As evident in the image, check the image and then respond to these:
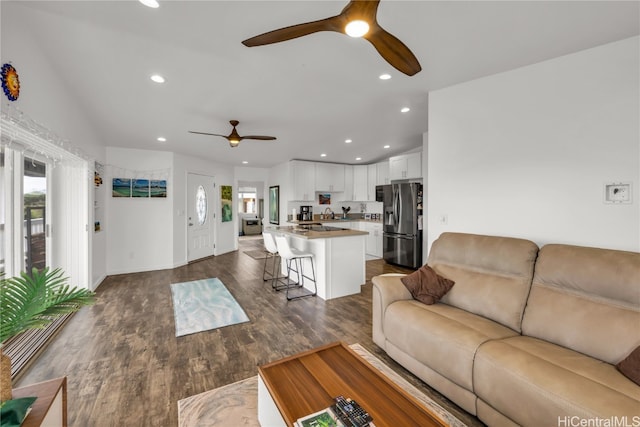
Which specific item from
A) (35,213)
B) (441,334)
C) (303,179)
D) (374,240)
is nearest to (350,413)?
(441,334)

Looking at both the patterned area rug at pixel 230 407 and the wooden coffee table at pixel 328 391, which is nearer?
the wooden coffee table at pixel 328 391

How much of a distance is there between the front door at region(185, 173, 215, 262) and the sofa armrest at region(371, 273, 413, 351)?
16.6ft

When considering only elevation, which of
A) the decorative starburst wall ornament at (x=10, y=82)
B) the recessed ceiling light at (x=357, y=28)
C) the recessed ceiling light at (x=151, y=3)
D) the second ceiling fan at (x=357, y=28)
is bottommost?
the decorative starburst wall ornament at (x=10, y=82)

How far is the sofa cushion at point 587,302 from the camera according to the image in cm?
150

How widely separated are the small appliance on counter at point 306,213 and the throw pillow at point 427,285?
16.4 feet

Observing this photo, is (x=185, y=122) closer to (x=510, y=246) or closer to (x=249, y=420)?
(x=249, y=420)

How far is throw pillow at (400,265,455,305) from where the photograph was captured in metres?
2.28

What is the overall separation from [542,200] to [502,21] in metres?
1.49

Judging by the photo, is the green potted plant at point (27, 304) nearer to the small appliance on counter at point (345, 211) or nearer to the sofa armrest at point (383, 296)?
the sofa armrest at point (383, 296)

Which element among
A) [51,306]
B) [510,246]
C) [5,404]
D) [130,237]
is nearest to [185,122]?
[130,237]

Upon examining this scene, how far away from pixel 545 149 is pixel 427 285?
157cm

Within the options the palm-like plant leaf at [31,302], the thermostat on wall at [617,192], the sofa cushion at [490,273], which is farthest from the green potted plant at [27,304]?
the thermostat on wall at [617,192]

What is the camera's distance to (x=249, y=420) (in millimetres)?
1648

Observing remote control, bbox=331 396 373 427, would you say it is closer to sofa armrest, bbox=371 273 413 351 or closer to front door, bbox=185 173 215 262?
sofa armrest, bbox=371 273 413 351
